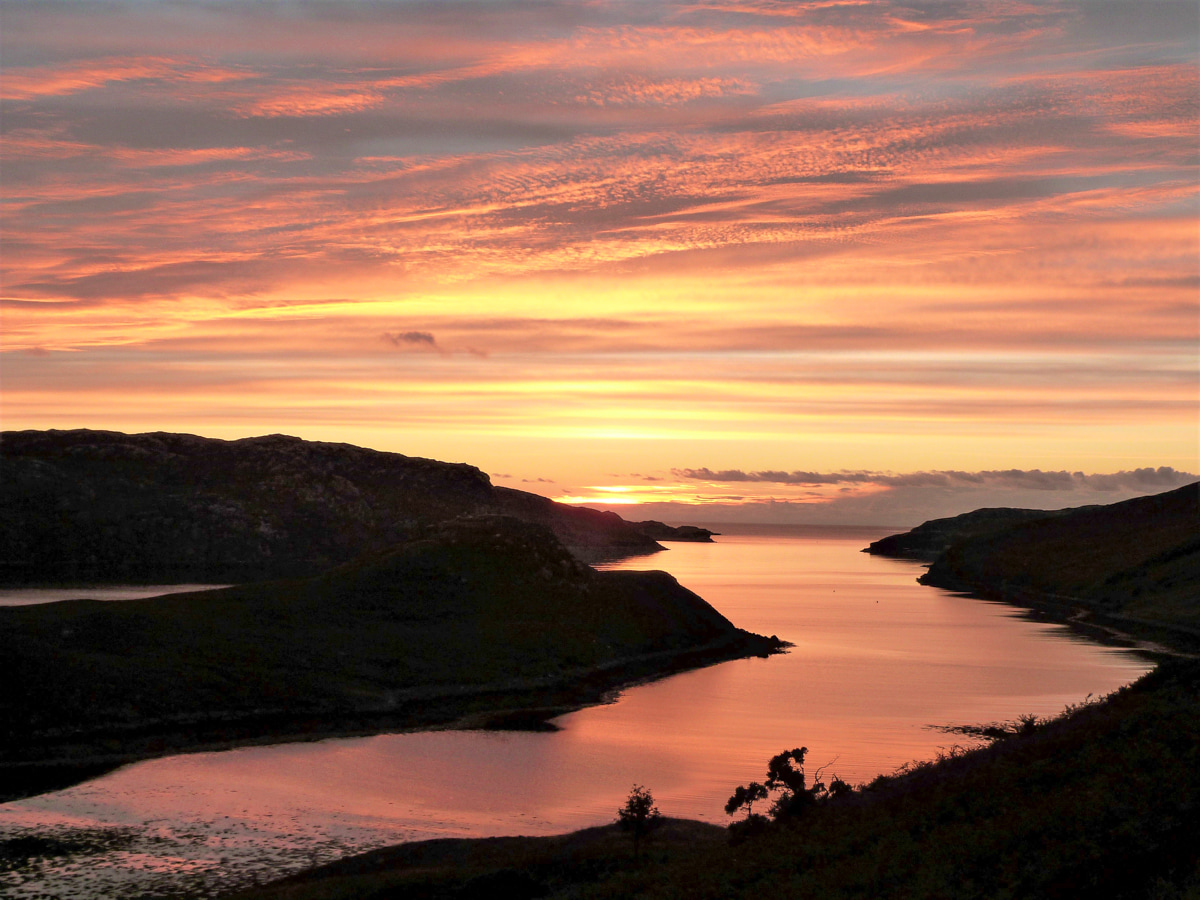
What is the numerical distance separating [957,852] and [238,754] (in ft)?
170

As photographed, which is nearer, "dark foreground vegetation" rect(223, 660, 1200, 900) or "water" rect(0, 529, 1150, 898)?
"dark foreground vegetation" rect(223, 660, 1200, 900)

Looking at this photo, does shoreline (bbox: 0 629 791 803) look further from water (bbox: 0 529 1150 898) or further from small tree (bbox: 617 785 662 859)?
small tree (bbox: 617 785 662 859)

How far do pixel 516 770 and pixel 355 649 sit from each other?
34.8 meters

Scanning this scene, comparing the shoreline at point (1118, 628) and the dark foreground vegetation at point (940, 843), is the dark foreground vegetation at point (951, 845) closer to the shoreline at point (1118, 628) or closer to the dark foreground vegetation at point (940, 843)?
the dark foreground vegetation at point (940, 843)

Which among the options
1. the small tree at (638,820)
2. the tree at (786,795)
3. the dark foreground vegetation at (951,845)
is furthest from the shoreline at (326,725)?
the tree at (786,795)

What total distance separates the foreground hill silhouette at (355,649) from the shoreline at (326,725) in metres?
0.23

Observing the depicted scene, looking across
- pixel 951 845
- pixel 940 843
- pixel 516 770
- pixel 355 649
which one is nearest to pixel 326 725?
pixel 355 649

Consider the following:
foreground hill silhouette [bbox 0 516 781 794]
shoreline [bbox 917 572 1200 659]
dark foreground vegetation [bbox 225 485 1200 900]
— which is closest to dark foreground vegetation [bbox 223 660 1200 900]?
dark foreground vegetation [bbox 225 485 1200 900]

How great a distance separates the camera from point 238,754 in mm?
67875

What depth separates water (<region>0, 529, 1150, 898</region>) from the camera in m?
46.8

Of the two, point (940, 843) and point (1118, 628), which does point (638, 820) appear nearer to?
point (940, 843)

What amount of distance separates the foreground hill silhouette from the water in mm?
6377

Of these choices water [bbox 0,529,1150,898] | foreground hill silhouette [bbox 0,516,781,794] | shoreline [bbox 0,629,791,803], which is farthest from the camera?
foreground hill silhouette [bbox 0,516,781,794]

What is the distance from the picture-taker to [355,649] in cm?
9581
